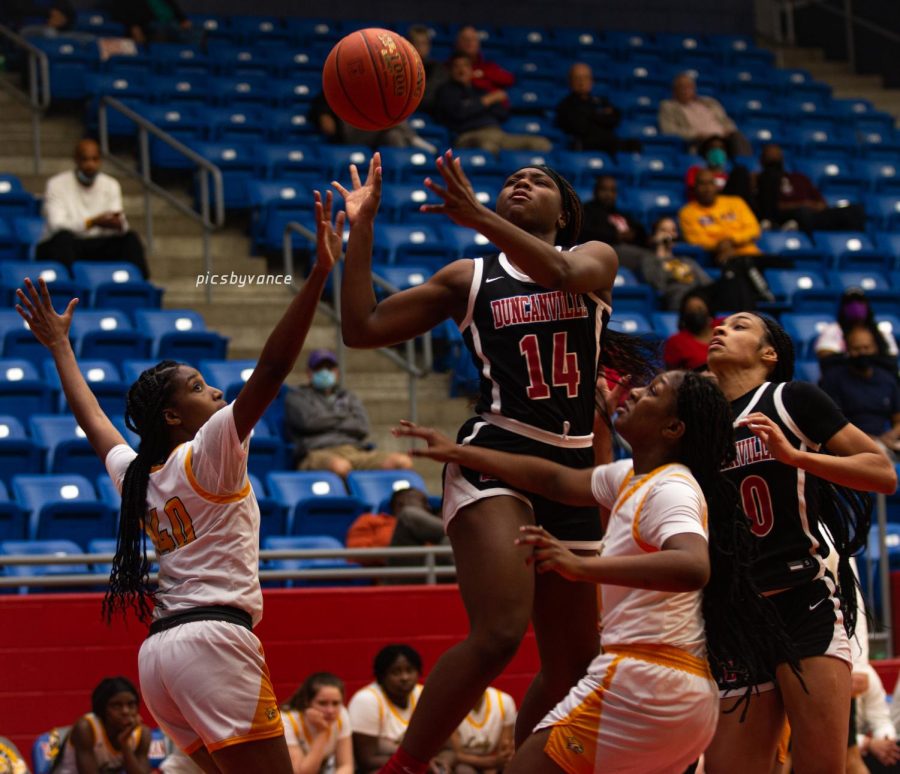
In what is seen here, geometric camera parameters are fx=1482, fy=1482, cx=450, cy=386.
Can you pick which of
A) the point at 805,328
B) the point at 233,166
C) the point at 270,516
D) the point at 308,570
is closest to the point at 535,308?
the point at 308,570

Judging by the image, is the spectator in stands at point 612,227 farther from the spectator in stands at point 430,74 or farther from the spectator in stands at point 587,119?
the spectator in stands at point 430,74

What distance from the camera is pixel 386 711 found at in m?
7.73

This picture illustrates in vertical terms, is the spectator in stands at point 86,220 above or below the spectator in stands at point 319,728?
above

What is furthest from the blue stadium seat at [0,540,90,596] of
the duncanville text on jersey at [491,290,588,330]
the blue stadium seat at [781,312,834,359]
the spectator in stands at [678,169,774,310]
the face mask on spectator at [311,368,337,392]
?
the spectator in stands at [678,169,774,310]

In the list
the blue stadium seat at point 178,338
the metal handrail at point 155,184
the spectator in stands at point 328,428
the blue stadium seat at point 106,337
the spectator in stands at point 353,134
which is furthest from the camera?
the spectator in stands at point 353,134

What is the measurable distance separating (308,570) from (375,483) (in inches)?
61.3

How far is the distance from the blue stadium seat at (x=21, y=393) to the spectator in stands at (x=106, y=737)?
8.61ft

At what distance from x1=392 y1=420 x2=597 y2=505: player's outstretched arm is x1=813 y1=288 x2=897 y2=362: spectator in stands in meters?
6.86

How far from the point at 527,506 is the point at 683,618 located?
0.60 metres

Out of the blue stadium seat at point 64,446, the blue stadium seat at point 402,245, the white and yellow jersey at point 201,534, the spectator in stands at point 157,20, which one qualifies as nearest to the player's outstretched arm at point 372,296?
the white and yellow jersey at point 201,534

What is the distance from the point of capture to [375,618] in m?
Result: 8.24

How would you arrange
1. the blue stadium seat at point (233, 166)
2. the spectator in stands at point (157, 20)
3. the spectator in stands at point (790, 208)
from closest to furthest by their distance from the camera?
1. the blue stadium seat at point (233, 166)
2. the spectator in stands at point (790, 208)
3. the spectator in stands at point (157, 20)

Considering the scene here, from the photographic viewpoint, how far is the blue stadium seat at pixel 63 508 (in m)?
8.24

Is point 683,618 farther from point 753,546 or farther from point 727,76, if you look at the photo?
point 727,76
